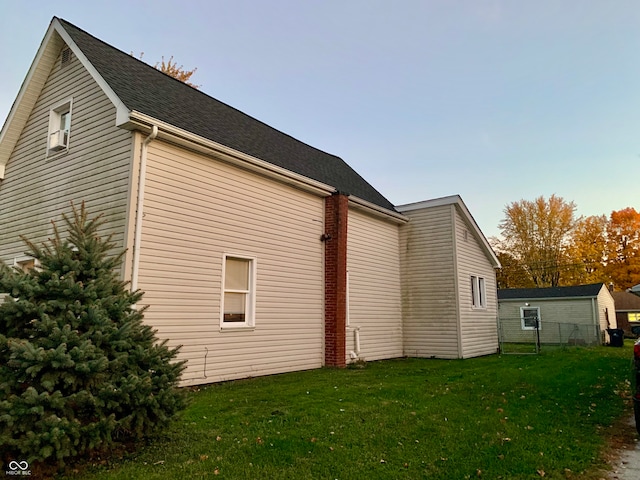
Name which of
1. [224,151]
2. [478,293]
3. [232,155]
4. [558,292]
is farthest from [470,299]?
[558,292]

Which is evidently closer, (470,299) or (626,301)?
(470,299)

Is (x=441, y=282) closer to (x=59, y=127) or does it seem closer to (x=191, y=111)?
(x=191, y=111)

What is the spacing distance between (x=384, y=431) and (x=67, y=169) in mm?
8333

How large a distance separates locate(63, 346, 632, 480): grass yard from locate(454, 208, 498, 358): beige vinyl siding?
17.6 feet

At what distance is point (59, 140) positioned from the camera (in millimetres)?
9547

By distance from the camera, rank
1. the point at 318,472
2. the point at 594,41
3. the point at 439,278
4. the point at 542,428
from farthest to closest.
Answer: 1. the point at 439,278
2. the point at 594,41
3. the point at 542,428
4. the point at 318,472

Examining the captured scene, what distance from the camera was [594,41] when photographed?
12.7 meters

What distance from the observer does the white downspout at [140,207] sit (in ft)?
23.7

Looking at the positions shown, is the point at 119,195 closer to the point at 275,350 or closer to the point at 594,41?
the point at 275,350

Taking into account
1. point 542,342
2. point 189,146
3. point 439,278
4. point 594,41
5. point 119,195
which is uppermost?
point 594,41

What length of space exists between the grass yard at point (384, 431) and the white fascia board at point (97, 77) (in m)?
5.14

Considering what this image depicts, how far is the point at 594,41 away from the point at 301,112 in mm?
10756

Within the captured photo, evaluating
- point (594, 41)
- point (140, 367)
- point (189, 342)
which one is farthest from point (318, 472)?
point (594, 41)

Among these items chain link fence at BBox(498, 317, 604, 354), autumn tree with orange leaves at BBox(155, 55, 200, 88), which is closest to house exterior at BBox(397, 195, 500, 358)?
chain link fence at BBox(498, 317, 604, 354)
